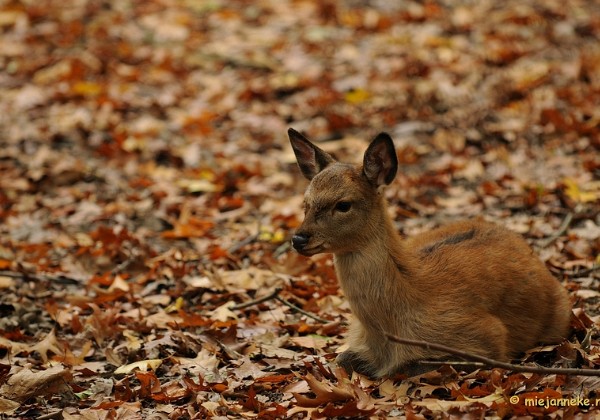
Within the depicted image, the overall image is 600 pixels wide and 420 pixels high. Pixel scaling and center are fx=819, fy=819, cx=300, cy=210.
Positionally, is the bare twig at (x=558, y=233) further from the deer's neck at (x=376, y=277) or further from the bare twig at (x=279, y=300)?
the deer's neck at (x=376, y=277)

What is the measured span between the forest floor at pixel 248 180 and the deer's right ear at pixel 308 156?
1212mm

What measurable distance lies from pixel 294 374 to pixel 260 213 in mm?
3961

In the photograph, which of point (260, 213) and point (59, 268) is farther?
point (260, 213)

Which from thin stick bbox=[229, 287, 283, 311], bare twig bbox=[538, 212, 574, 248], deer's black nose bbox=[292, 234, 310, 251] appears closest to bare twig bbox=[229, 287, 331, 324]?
thin stick bbox=[229, 287, 283, 311]

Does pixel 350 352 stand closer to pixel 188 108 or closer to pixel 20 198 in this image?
pixel 20 198

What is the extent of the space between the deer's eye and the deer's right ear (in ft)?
1.54

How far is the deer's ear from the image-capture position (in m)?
5.14

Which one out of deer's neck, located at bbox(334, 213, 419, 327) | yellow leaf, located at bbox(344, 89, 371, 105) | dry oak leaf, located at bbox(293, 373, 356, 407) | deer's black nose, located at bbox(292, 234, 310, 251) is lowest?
dry oak leaf, located at bbox(293, 373, 356, 407)

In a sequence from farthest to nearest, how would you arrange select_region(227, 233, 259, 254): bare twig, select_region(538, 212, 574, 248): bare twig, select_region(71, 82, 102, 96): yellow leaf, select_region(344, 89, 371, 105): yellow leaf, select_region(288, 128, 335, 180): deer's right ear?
1. select_region(71, 82, 102, 96): yellow leaf
2. select_region(344, 89, 371, 105): yellow leaf
3. select_region(227, 233, 259, 254): bare twig
4. select_region(538, 212, 574, 248): bare twig
5. select_region(288, 128, 335, 180): deer's right ear

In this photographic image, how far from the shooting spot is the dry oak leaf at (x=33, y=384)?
522cm

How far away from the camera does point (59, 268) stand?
25.4 ft

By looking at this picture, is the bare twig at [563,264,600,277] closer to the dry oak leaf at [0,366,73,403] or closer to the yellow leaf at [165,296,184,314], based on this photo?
the yellow leaf at [165,296,184,314]

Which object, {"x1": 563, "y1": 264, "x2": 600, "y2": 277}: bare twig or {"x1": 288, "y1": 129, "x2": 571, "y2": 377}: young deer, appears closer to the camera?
{"x1": 288, "y1": 129, "x2": 571, "y2": 377}: young deer

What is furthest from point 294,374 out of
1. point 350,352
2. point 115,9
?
point 115,9
